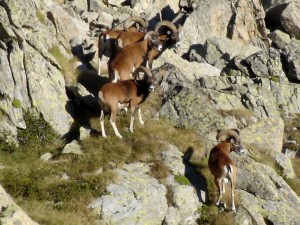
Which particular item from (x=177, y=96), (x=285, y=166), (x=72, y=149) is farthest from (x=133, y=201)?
(x=285, y=166)

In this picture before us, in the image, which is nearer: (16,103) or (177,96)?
(16,103)

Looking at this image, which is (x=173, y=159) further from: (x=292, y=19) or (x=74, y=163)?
(x=292, y=19)

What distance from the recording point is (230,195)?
19.3 meters

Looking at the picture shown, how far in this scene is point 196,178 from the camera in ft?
66.0

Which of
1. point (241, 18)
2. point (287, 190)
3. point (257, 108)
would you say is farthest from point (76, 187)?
point (241, 18)

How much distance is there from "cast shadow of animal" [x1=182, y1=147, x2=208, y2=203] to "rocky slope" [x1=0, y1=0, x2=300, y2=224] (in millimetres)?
50

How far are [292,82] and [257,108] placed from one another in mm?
8988

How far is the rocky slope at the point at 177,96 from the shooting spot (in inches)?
728

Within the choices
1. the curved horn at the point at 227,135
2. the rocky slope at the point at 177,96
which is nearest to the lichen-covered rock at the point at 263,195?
the rocky slope at the point at 177,96

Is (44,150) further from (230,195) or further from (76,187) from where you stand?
(230,195)

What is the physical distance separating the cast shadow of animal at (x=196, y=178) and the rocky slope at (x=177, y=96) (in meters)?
0.05

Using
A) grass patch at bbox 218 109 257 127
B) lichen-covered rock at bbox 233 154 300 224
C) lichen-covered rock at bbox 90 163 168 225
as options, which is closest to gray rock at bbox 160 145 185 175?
lichen-covered rock at bbox 90 163 168 225

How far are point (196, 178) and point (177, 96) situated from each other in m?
5.35

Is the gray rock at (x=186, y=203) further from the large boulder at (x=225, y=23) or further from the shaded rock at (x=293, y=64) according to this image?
the large boulder at (x=225, y=23)
